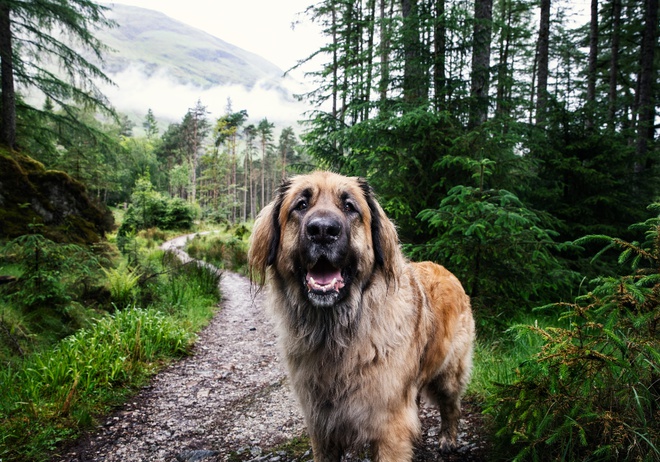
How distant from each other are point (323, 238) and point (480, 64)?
5893 mm

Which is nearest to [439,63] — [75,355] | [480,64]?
[480,64]

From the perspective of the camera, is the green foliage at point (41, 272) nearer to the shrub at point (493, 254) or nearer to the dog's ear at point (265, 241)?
the dog's ear at point (265, 241)

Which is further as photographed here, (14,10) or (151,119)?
(151,119)

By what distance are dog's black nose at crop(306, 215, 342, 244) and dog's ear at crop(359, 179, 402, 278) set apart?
0.49 metres

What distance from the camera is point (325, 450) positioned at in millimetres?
2322

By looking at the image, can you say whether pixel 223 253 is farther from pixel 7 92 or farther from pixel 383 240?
pixel 383 240

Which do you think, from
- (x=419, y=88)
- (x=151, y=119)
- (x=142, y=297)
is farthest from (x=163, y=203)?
(x=151, y=119)

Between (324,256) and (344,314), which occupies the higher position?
(324,256)

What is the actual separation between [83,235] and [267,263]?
28.7 feet

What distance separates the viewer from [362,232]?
2.37 metres

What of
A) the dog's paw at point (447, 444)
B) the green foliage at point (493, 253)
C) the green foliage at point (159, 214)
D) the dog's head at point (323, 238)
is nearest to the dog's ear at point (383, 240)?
the dog's head at point (323, 238)

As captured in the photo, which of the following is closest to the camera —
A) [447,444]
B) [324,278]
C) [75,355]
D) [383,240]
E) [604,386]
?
[604,386]

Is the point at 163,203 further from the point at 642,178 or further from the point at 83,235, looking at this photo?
the point at 642,178

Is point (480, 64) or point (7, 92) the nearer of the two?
point (480, 64)
